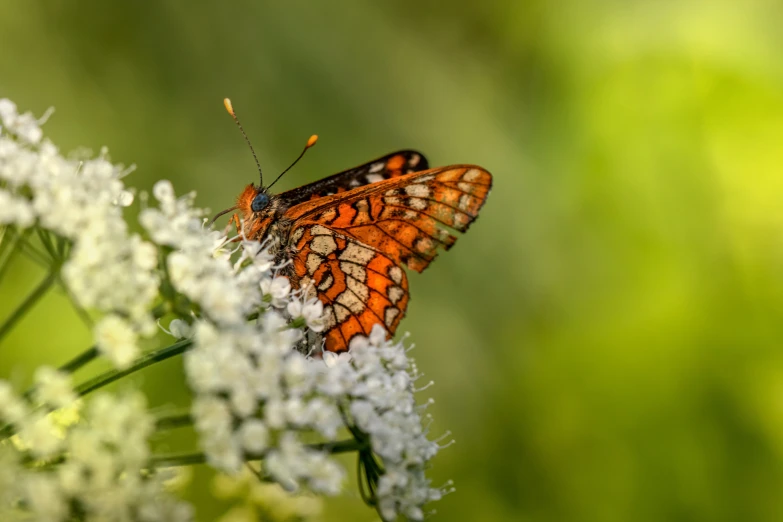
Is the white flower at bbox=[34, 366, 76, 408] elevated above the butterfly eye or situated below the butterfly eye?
below

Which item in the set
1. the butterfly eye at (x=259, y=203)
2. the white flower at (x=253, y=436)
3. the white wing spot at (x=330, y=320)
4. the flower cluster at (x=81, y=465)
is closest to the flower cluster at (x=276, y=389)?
the white flower at (x=253, y=436)

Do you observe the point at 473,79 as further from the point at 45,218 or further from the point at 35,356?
the point at 45,218

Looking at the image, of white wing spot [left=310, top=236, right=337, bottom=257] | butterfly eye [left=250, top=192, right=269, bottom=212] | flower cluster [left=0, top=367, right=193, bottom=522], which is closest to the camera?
flower cluster [left=0, top=367, right=193, bottom=522]

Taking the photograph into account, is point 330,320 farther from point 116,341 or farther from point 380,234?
point 116,341

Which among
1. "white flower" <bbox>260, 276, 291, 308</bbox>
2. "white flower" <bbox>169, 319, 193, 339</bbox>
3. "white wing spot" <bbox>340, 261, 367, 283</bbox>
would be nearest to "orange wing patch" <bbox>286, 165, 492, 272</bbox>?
"white wing spot" <bbox>340, 261, 367, 283</bbox>

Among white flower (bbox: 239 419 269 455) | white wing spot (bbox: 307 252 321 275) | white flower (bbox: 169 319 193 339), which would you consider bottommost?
A: white flower (bbox: 239 419 269 455)

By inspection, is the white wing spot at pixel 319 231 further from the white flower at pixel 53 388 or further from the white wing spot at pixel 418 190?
the white flower at pixel 53 388

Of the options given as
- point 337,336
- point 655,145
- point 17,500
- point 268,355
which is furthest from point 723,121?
point 17,500

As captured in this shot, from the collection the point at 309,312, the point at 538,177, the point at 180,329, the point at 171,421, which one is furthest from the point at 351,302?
the point at 538,177

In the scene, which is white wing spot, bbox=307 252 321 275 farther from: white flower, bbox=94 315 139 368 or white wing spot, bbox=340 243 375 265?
white flower, bbox=94 315 139 368
